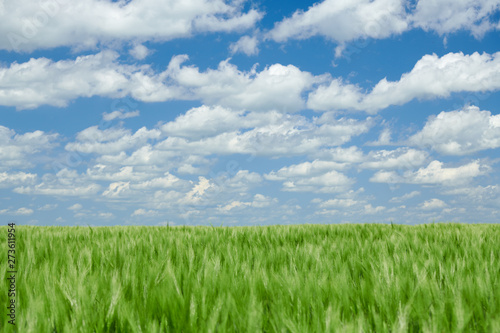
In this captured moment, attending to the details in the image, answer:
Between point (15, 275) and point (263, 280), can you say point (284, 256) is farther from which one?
point (15, 275)

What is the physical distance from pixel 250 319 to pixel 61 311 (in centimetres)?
88

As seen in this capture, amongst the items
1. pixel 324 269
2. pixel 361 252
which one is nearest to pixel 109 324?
pixel 324 269

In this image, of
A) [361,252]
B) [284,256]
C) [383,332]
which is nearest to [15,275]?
[284,256]

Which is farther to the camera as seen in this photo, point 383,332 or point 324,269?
point 324,269

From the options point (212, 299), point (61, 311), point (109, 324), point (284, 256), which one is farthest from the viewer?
point (284, 256)

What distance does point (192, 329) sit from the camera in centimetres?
152

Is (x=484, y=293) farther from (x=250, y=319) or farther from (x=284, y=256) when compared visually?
(x=284, y=256)

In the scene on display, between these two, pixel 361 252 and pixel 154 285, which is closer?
pixel 154 285

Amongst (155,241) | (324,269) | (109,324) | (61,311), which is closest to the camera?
(109,324)

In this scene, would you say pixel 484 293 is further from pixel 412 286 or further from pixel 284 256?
pixel 284 256

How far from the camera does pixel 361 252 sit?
11.1 ft

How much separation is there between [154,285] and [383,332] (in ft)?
3.97

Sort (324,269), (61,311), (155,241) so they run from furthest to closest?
(155,241) < (324,269) < (61,311)

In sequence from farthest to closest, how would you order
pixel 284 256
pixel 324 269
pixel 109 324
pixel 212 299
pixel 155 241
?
pixel 155 241
pixel 284 256
pixel 324 269
pixel 212 299
pixel 109 324
